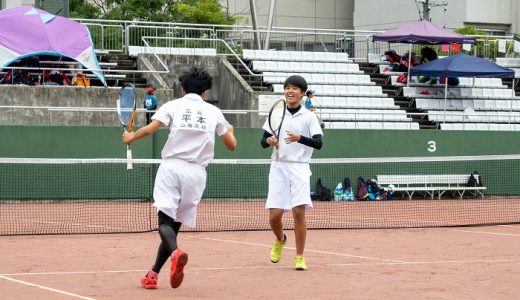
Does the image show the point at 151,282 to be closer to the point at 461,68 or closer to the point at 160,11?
the point at 461,68

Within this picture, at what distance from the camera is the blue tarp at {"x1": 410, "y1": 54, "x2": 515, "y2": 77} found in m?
29.4

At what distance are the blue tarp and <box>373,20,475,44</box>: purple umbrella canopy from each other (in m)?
0.84

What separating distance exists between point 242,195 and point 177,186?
48.0 feet

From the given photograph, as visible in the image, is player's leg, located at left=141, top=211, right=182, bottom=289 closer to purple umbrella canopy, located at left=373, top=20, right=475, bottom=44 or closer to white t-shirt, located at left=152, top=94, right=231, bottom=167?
white t-shirt, located at left=152, top=94, right=231, bottom=167

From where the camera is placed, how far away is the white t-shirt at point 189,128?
942 centimetres

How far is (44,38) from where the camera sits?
88.0ft

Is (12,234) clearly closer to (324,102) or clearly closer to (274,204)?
(274,204)

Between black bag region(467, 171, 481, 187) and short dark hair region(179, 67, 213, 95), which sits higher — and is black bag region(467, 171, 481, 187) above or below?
below

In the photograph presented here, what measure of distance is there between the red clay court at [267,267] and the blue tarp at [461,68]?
45.5 feet

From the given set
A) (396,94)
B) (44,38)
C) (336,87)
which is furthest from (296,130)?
(396,94)

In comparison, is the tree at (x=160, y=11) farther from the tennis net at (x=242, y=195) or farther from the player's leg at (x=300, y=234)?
the player's leg at (x=300, y=234)


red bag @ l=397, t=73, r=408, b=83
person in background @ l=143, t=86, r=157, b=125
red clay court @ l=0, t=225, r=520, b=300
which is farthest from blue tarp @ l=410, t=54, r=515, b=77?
red clay court @ l=0, t=225, r=520, b=300

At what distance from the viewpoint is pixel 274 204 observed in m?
11.2

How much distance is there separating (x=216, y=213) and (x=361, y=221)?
10.3 ft
